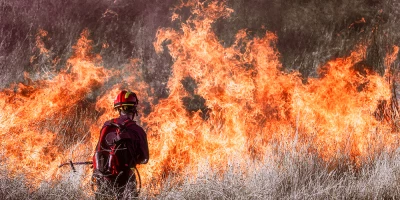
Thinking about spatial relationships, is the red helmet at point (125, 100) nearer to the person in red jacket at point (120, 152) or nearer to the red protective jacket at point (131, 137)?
the person in red jacket at point (120, 152)

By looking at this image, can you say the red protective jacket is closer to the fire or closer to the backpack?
the backpack

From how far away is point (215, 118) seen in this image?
1126cm

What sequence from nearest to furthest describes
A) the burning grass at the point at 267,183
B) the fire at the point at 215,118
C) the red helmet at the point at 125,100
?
1. the red helmet at the point at 125,100
2. the burning grass at the point at 267,183
3. the fire at the point at 215,118

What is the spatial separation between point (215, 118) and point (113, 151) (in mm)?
4669

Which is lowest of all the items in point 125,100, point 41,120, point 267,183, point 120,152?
point 267,183

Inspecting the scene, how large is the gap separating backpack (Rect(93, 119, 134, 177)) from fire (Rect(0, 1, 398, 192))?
1.40m

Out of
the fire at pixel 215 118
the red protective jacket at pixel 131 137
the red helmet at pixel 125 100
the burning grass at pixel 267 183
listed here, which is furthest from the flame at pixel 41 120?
the red helmet at pixel 125 100

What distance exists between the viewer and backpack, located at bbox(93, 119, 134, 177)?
6770 millimetres

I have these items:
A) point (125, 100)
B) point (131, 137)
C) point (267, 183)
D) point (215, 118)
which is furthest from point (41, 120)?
point (267, 183)

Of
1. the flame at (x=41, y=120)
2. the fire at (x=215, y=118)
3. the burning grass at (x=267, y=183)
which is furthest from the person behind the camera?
the fire at (x=215, y=118)

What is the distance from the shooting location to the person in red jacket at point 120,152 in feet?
22.3

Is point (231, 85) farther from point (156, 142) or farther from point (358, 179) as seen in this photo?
point (358, 179)

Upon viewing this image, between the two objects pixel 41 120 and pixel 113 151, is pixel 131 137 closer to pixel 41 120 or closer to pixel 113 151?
pixel 113 151

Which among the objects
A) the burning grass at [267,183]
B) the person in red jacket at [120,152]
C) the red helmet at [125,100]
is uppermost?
→ the red helmet at [125,100]
